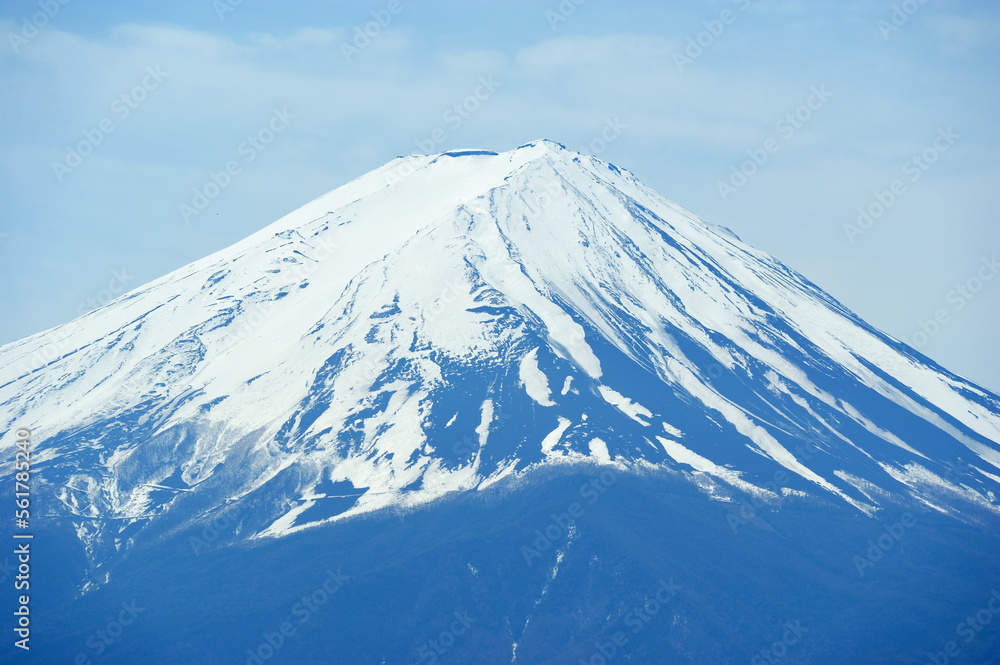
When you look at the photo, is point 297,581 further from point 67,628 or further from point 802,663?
point 802,663

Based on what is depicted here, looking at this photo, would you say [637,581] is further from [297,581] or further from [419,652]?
[297,581]

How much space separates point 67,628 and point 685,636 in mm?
65570

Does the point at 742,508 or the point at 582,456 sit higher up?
the point at 582,456

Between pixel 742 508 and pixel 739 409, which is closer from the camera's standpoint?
pixel 742 508

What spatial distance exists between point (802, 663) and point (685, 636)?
12333 millimetres

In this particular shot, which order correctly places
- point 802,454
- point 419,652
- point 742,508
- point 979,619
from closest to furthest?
point 419,652 → point 979,619 → point 742,508 → point 802,454

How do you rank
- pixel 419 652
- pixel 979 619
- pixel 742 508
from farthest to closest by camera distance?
pixel 742 508 < pixel 979 619 < pixel 419 652

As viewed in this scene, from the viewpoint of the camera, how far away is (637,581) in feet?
495

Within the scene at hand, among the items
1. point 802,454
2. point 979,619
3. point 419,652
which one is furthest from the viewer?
point 802,454

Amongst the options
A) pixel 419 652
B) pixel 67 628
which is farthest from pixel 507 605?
pixel 67 628

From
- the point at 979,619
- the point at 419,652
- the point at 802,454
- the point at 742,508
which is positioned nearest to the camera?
the point at 419,652

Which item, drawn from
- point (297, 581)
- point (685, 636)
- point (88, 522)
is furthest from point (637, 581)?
point (88, 522)

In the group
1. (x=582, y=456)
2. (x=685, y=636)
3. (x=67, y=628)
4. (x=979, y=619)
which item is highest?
(x=67, y=628)

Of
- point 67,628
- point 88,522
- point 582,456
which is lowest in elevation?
point 582,456
